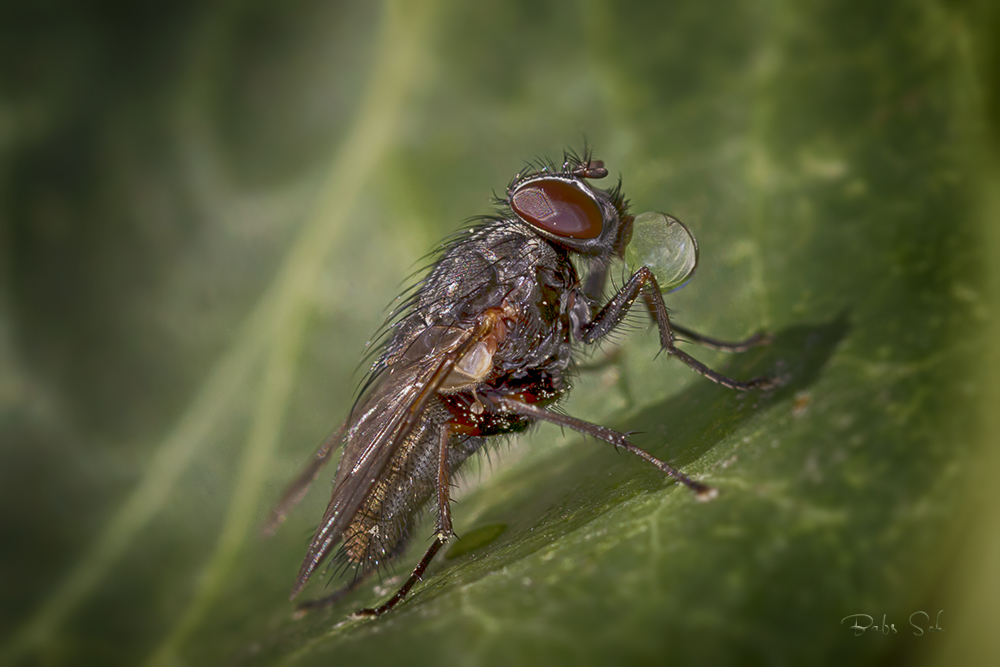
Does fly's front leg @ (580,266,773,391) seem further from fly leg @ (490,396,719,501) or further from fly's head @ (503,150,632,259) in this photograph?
fly leg @ (490,396,719,501)

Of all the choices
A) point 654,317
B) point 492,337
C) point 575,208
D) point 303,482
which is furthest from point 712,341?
Result: point 303,482

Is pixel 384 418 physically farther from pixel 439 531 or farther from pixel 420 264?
pixel 420 264

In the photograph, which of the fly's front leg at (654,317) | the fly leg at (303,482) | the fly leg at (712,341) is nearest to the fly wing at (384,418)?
the fly leg at (303,482)

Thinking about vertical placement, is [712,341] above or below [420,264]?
below

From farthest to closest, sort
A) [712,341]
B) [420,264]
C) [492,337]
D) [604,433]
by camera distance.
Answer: [420,264] < [492,337] < [712,341] < [604,433]

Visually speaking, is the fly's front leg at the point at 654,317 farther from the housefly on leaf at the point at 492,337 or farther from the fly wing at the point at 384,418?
the fly wing at the point at 384,418

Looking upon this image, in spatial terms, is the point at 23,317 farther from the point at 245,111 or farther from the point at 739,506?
the point at 739,506

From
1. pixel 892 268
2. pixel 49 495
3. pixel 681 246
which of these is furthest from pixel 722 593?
pixel 49 495

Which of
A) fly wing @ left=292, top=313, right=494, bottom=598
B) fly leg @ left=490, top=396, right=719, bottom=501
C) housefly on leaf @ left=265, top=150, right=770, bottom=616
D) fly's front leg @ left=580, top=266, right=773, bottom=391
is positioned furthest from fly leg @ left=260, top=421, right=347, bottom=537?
fly's front leg @ left=580, top=266, right=773, bottom=391
